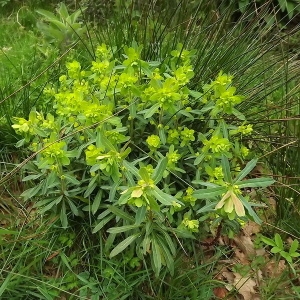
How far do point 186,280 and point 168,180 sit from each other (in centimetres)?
46

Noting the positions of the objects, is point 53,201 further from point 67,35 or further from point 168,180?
point 67,35

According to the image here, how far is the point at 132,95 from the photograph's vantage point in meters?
1.99

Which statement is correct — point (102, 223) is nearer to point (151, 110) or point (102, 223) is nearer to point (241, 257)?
point (151, 110)

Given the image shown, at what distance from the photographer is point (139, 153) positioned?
2125 millimetres

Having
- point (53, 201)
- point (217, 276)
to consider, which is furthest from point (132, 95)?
point (217, 276)

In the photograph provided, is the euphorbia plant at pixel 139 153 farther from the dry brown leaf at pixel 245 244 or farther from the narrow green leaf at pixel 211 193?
the dry brown leaf at pixel 245 244

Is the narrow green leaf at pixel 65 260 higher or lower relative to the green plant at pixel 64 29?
lower

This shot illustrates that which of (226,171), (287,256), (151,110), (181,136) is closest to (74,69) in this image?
(151,110)

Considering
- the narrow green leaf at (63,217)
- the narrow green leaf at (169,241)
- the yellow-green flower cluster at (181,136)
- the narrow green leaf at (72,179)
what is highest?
the yellow-green flower cluster at (181,136)

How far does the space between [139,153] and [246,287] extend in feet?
2.70

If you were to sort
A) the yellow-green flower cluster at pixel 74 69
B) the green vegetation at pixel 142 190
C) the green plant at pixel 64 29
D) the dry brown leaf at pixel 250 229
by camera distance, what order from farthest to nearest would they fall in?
the green plant at pixel 64 29 < the dry brown leaf at pixel 250 229 < the yellow-green flower cluster at pixel 74 69 < the green vegetation at pixel 142 190

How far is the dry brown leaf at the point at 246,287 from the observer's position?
219 cm

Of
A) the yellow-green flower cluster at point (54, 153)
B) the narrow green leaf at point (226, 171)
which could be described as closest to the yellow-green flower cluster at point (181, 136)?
the narrow green leaf at point (226, 171)

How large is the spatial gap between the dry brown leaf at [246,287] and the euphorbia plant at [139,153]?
397 millimetres
